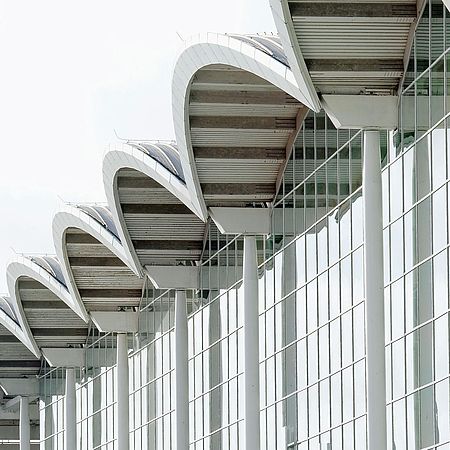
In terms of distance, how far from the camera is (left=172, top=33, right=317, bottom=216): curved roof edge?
1065 inches

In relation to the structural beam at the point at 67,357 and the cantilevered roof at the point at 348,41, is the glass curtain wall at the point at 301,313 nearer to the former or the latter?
the cantilevered roof at the point at 348,41

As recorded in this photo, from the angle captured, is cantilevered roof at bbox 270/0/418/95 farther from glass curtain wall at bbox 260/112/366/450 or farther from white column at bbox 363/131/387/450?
glass curtain wall at bbox 260/112/366/450

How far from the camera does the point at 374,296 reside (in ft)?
88.2

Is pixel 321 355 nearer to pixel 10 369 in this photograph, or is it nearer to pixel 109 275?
pixel 109 275

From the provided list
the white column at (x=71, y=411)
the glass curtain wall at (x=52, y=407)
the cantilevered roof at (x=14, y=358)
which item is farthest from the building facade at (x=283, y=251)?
the glass curtain wall at (x=52, y=407)

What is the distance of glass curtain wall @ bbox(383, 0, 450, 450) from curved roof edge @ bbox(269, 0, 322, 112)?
1.92 metres

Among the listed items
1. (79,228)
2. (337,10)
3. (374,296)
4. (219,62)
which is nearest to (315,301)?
(374,296)

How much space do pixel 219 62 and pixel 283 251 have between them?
27.9 ft

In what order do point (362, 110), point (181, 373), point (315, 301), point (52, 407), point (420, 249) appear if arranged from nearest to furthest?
point (420, 249) < point (362, 110) < point (315, 301) < point (181, 373) < point (52, 407)

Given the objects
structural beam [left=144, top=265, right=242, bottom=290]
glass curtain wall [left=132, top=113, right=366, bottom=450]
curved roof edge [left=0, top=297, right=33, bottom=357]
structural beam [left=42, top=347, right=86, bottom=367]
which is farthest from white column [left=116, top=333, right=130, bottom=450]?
structural beam [left=144, top=265, right=242, bottom=290]

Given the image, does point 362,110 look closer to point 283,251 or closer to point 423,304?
point 423,304

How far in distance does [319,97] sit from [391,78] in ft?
4.69

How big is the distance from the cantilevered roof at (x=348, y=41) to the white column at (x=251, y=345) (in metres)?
9.55

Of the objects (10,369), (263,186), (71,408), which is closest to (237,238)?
(263,186)
